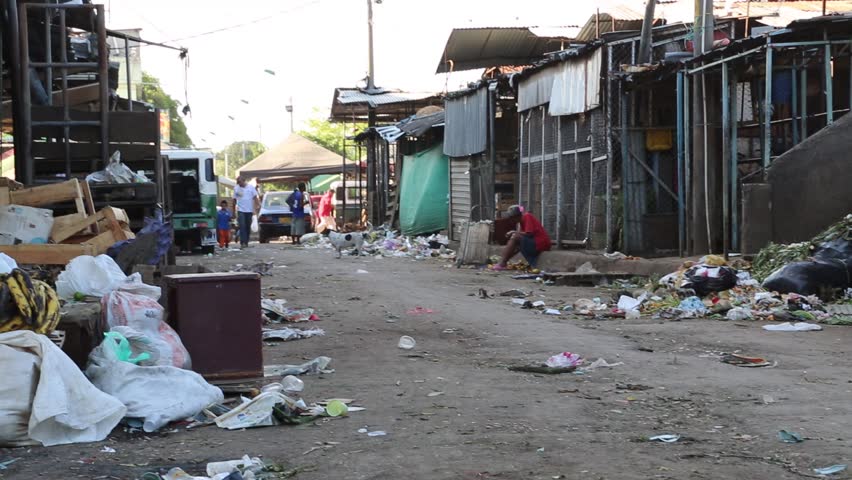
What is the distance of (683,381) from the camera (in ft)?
22.5

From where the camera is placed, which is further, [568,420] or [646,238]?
[646,238]

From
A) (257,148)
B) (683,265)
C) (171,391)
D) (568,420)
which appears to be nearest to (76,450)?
(171,391)

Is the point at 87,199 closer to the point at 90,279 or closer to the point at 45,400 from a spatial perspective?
the point at 90,279

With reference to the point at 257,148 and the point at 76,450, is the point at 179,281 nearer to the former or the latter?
the point at 76,450

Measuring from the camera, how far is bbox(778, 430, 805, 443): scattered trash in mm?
5030

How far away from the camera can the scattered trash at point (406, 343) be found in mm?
8633

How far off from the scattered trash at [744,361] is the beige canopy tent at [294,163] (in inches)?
1456

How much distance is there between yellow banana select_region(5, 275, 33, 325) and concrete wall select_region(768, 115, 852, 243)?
384 inches

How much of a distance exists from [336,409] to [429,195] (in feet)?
72.4

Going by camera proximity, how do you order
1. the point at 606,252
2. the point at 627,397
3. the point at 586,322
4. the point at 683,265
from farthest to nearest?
the point at 606,252, the point at 683,265, the point at 586,322, the point at 627,397

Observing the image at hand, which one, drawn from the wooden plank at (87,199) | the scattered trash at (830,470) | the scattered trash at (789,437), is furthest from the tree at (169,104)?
the scattered trash at (830,470)

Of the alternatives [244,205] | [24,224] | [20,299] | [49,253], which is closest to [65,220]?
[24,224]

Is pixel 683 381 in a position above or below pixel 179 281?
below

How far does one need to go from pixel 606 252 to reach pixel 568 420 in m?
11.3
